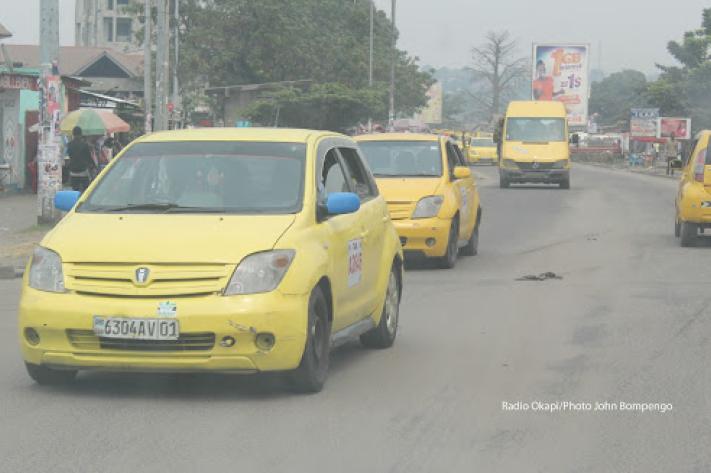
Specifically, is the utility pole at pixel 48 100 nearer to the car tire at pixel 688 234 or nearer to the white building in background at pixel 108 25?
the car tire at pixel 688 234

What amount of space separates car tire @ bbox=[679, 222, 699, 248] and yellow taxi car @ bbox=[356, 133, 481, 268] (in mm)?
3513

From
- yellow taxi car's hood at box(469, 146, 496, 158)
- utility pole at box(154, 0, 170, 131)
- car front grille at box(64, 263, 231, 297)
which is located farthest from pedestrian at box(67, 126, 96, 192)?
yellow taxi car's hood at box(469, 146, 496, 158)

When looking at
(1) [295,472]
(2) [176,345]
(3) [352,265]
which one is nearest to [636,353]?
(3) [352,265]

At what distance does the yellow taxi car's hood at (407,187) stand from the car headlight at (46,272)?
28.6 ft

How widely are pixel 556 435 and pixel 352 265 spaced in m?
2.35

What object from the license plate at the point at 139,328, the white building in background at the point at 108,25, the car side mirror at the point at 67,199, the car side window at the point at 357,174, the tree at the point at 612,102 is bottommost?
the license plate at the point at 139,328

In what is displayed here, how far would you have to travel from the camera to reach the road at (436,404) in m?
6.52

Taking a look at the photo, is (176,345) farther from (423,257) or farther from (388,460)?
(423,257)

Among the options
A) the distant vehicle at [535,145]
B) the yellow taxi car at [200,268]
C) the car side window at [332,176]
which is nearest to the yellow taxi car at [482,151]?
the distant vehicle at [535,145]

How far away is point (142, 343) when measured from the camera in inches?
303

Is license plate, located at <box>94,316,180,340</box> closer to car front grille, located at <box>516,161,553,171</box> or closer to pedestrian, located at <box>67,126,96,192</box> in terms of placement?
pedestrian, located at <box>67,126,96,192</box>

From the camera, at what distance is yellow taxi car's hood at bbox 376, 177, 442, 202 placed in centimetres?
1655

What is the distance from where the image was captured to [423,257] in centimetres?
1650

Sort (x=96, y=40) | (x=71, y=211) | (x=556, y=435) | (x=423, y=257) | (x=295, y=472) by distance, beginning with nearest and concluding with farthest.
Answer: (x=295, y=472), (x=556, y=435), (x=71, y=211), (x=423, y=257), (x=96, y=40)
